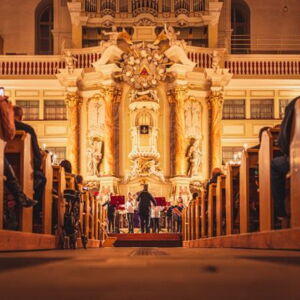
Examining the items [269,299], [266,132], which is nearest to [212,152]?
[266,132]

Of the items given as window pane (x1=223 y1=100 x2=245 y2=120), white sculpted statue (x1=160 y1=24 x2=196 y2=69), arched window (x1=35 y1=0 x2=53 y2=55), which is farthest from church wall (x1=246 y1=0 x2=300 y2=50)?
arched window (x1=35 y1=0 x2=53 y2=55)

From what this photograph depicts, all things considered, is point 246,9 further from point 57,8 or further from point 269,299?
point 269,299

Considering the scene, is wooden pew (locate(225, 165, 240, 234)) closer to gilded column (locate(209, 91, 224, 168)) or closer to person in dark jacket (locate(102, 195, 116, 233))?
person in dark jacket (locate(102, 195, 116, 233))

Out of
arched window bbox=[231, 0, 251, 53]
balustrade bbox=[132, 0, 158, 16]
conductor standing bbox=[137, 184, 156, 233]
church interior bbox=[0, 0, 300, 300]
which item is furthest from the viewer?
arched window bbox=[231, 0, 251, 53]

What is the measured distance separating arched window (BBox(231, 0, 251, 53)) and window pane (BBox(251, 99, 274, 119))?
3330 millimetres

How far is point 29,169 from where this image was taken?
7.14m

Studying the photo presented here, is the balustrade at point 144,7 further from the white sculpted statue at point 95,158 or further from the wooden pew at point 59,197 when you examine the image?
the wooden pew at point 59,197

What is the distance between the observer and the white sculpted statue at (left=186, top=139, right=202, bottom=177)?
2505cm

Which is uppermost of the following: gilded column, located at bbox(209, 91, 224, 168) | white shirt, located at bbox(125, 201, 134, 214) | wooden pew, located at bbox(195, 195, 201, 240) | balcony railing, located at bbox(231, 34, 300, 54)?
balcony railing, located at bbox(231, 34, 300, 54)

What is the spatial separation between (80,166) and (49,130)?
2.18 metres

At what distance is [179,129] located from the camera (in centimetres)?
2527

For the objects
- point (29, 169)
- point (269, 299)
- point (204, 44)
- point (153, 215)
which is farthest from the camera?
point (204, 44)

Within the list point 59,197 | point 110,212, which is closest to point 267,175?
point 59,197

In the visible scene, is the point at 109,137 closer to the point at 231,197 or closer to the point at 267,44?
the point at 267,44
